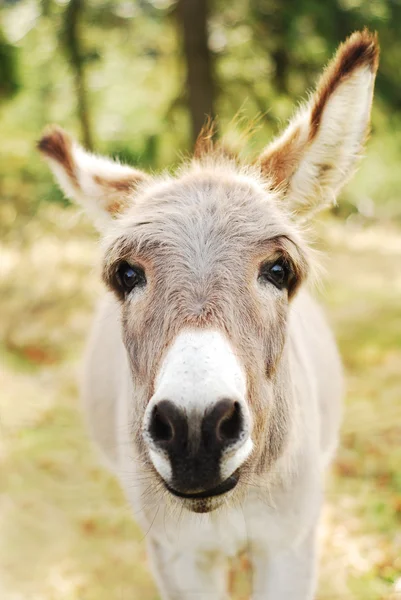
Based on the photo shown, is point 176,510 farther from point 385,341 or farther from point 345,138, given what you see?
point 385,341

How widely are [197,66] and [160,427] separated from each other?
7.22 metres

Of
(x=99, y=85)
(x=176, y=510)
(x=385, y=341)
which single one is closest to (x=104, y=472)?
(x=176, y=510)

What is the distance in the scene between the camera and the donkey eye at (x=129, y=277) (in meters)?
2.39

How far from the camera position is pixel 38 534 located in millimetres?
5254

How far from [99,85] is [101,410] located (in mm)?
6646

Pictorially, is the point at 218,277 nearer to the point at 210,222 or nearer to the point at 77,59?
the point at 210,222

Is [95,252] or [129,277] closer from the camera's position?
[129,277]

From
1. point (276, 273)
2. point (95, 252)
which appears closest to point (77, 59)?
point (95, 252)

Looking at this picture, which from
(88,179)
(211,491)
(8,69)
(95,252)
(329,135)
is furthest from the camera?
(8,69)

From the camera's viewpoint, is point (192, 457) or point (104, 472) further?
point (104, 472)

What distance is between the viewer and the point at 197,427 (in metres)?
1.82

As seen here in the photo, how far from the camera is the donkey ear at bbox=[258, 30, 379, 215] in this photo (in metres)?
2.58

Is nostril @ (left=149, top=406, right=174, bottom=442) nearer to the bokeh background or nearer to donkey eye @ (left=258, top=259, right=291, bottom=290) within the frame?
donkey eye @ (left=258, top=259, right=291, bottom=290)

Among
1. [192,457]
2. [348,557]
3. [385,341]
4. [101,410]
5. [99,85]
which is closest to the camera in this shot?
[192,457]
